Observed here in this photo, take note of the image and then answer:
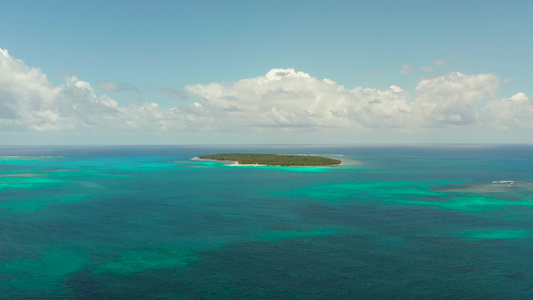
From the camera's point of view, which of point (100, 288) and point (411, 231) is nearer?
point (100, 288)

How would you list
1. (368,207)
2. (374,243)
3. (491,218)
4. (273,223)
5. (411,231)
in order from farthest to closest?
1. (368,207)
2. (491,218)
3. (273,223)
4. (411,231)
5. (374,243)

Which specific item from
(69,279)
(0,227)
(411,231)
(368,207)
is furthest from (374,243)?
(0,227)

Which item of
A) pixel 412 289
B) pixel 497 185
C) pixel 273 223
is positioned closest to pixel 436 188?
pixel 497 185

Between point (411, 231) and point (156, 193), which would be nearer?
point (411, 231)

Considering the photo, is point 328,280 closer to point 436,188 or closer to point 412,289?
point 412,289

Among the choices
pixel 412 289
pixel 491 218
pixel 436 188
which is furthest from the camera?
pixel 436 188

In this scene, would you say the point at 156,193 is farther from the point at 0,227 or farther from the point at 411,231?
the point at 411,231

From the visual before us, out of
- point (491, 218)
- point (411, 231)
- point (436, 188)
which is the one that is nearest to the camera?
point (411, 231)

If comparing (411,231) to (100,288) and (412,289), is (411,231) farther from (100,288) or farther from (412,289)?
(100,288)

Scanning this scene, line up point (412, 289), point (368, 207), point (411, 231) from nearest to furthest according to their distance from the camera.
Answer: point (412, 289) → point (411, 231) → point (368, 207)
